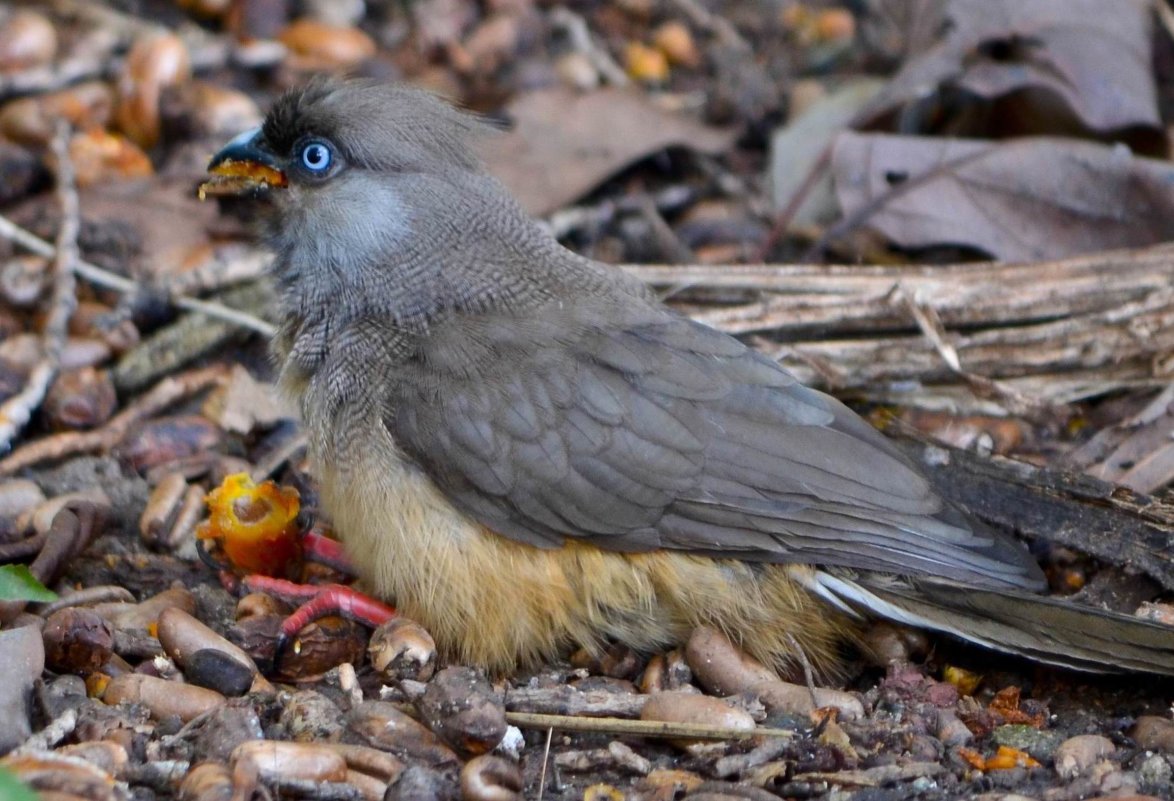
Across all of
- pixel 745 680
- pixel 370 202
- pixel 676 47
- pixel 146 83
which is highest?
pixel 370 202

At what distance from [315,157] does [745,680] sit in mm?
2062

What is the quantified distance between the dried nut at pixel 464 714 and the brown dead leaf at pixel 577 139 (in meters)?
2.97

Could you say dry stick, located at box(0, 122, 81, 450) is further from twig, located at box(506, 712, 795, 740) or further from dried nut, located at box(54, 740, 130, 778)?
twig, located at box(506, 712, 795, 740)

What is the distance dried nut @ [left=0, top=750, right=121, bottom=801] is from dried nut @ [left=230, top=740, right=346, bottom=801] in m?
0.29

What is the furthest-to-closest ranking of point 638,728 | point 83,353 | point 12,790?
point 83,353, point 638,728, point 12,790

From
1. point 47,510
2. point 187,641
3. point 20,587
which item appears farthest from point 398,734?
point 47,510

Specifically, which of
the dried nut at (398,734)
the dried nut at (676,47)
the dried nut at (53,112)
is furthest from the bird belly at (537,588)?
the dried nut at (676,47)

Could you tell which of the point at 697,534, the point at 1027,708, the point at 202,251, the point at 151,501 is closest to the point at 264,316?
the point at 202,251

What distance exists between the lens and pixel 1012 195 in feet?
18.7

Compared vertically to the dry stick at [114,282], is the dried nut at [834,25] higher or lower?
higher

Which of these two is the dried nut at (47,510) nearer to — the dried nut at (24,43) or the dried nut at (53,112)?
the dried nut at (53,112)

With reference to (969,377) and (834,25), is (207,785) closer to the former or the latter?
(969,377)

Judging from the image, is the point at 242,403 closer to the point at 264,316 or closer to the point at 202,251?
the point at 264,316

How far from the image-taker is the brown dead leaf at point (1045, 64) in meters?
6.07
